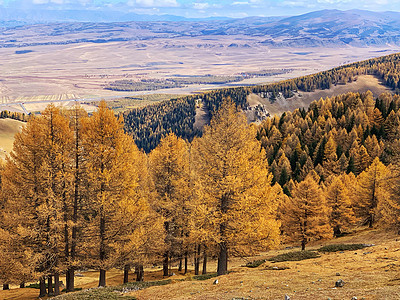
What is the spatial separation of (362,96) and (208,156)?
445 ft

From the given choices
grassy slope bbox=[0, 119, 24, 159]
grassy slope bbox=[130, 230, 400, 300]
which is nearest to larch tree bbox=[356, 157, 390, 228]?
grassy slope bbox=[130, 230, 400, 300]

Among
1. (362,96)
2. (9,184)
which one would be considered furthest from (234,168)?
(362,96)

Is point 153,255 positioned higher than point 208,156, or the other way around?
point 208,156

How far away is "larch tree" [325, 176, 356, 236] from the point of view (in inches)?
2360

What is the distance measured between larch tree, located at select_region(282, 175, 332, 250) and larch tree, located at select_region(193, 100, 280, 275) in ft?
89.6

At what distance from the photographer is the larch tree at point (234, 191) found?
2644cm

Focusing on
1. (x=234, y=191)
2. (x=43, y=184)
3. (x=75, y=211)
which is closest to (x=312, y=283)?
(x=234, y=191)

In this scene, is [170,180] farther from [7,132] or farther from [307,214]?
[7,132]

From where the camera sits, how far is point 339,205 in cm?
6038

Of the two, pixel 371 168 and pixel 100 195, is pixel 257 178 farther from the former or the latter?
pixel 371 168

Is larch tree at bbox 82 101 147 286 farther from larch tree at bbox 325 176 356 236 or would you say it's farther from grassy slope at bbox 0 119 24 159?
grassy slope at bbox 0 119 24 159

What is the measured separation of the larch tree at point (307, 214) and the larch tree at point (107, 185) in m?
32.5

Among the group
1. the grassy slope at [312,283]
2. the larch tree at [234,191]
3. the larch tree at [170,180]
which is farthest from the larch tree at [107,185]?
the larch tree at [170,180]

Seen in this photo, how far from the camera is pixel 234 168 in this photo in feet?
89.6
